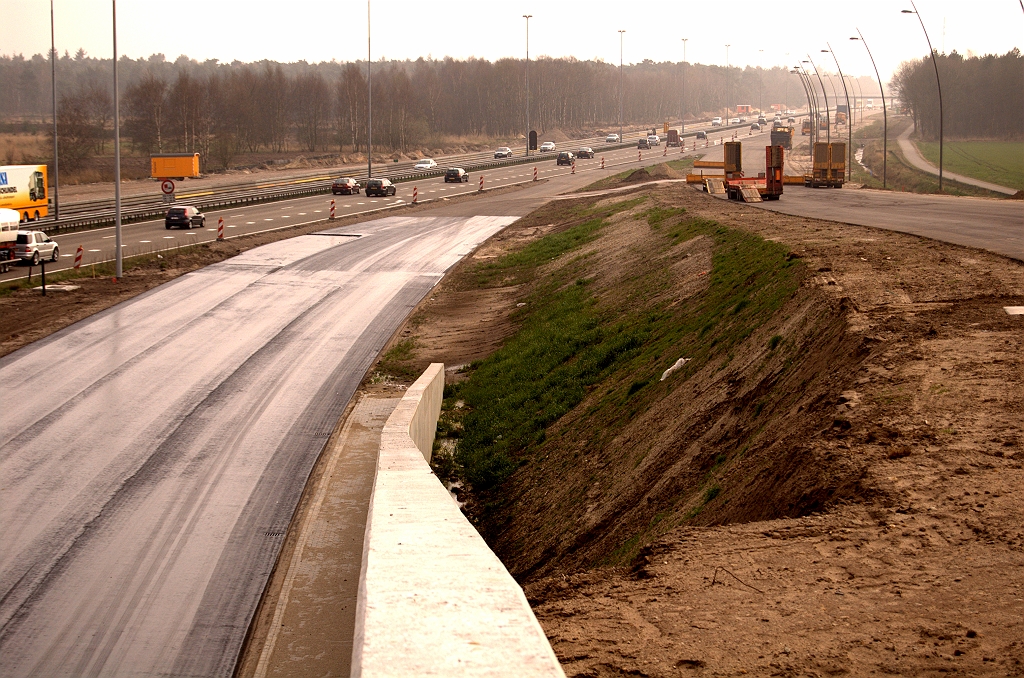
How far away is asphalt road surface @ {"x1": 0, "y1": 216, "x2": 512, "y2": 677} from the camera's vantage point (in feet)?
36.8

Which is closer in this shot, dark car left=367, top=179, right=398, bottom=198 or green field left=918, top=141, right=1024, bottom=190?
dark car left=367, top=179, right=398, bottom=198

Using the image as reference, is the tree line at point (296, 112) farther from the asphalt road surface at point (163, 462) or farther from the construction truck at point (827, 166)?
the asphalt road surface at point (163, 462)

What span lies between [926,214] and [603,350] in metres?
14.9

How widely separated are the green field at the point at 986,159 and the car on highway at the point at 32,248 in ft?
210

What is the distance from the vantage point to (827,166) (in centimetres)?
5322

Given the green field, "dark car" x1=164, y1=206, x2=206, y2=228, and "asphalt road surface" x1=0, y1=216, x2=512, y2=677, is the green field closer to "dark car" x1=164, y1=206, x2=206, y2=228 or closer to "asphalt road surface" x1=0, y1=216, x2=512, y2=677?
"dark car" x1=164, y1=206, x2=206, y2=228

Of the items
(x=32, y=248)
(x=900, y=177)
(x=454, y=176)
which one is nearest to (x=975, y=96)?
(x=900, y=177)

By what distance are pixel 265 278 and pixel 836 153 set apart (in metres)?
34.3

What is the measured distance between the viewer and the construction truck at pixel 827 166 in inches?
2084

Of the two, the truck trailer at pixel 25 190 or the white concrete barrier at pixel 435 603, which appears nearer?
the white concrete barrier at pixel 435 603

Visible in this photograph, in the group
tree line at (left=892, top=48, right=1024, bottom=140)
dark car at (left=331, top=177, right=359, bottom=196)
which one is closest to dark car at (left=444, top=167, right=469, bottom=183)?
dark car at (left=331, top=177, right=359, bottom=196)

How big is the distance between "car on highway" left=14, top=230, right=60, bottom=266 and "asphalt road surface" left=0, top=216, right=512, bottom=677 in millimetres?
8866

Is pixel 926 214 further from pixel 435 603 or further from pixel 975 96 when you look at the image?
pixel 975 96

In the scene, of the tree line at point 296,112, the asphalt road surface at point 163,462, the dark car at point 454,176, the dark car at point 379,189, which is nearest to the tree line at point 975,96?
the tree line at point 296,112
